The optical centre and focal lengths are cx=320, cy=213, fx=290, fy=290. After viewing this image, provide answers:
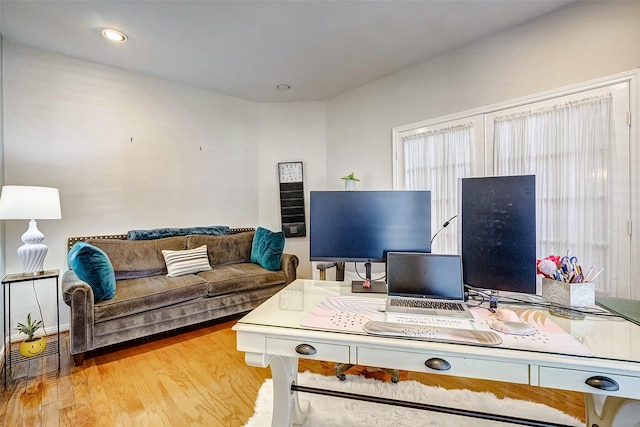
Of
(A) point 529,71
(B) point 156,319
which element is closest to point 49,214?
(B) point 156,319

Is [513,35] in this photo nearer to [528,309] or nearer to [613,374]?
[528,309]

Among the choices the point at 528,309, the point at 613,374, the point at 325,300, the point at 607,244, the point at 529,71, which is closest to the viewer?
the point at 613,374

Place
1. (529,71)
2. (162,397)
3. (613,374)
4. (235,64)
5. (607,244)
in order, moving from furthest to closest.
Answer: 1. (235,64)
2. (529,71)
3. (607,244)
4. (162,397)
5. (613,374)

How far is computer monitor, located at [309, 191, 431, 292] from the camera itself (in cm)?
162

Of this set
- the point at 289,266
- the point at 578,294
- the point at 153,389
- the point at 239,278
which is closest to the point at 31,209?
the point at 153,389

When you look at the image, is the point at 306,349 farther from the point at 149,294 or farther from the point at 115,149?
the point at 115,149

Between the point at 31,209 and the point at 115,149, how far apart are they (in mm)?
1209

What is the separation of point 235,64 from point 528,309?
3.30 m

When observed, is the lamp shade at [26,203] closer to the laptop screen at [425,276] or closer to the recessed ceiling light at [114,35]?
the recessed ceiling light at [114,35]

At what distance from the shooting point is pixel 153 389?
1.93 m

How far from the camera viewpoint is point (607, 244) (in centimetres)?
208

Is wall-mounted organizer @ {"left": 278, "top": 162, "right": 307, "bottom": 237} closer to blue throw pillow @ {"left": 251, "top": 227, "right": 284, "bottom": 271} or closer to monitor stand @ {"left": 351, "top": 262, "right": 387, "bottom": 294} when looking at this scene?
blue throw pillow @ {"left": 251, "top": 227, "right": 284, "bottom": 271}

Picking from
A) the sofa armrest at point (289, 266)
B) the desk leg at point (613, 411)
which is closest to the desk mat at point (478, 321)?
the desk leg at point (613, 411)

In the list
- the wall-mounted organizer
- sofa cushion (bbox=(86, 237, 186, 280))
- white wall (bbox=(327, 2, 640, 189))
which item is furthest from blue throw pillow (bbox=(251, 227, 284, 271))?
white wall (bbox=(327, 2, 640, 189))
